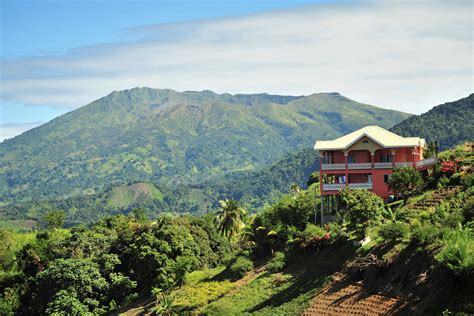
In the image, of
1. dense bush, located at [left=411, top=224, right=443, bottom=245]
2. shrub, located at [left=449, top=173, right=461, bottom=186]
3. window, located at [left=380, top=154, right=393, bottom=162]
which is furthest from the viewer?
window, located at [left=380, top=154, right=393, bottom=162]

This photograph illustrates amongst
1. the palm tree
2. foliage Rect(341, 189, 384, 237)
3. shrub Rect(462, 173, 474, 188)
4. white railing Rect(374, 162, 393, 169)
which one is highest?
white railing Rect(374, 162, 393, 169)

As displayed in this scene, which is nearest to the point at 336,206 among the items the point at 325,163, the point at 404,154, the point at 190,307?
the point at 325,163

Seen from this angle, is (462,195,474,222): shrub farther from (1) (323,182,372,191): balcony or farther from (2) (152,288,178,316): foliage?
(2) (152,288,178,316): foliage

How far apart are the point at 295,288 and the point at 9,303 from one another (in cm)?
3915

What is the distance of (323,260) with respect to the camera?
5094 cm

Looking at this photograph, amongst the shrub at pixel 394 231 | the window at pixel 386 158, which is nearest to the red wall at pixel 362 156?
the window at pixel 386 158

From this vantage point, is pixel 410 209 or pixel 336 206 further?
pixel 336 206

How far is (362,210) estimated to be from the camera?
4997 centimetres

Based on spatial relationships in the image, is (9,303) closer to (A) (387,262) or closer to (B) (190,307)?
(B) (190,307)

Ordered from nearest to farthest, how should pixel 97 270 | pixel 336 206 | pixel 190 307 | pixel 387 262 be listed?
1. pixel 387 262
2. pixel 190 307
3. pixel 336 206
4. pixel 97 270

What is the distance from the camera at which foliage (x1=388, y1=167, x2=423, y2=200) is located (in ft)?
188

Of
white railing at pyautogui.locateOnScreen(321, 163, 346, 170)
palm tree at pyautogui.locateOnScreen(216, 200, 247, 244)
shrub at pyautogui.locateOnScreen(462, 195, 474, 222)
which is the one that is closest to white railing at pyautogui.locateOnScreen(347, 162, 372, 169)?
white railing at pyautogui.locateOnScreen(321, 163, 346, 170)

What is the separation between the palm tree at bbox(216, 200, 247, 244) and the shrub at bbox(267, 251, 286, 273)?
77.4 feet

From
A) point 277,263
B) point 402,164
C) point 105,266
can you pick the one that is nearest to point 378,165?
point 402,164
